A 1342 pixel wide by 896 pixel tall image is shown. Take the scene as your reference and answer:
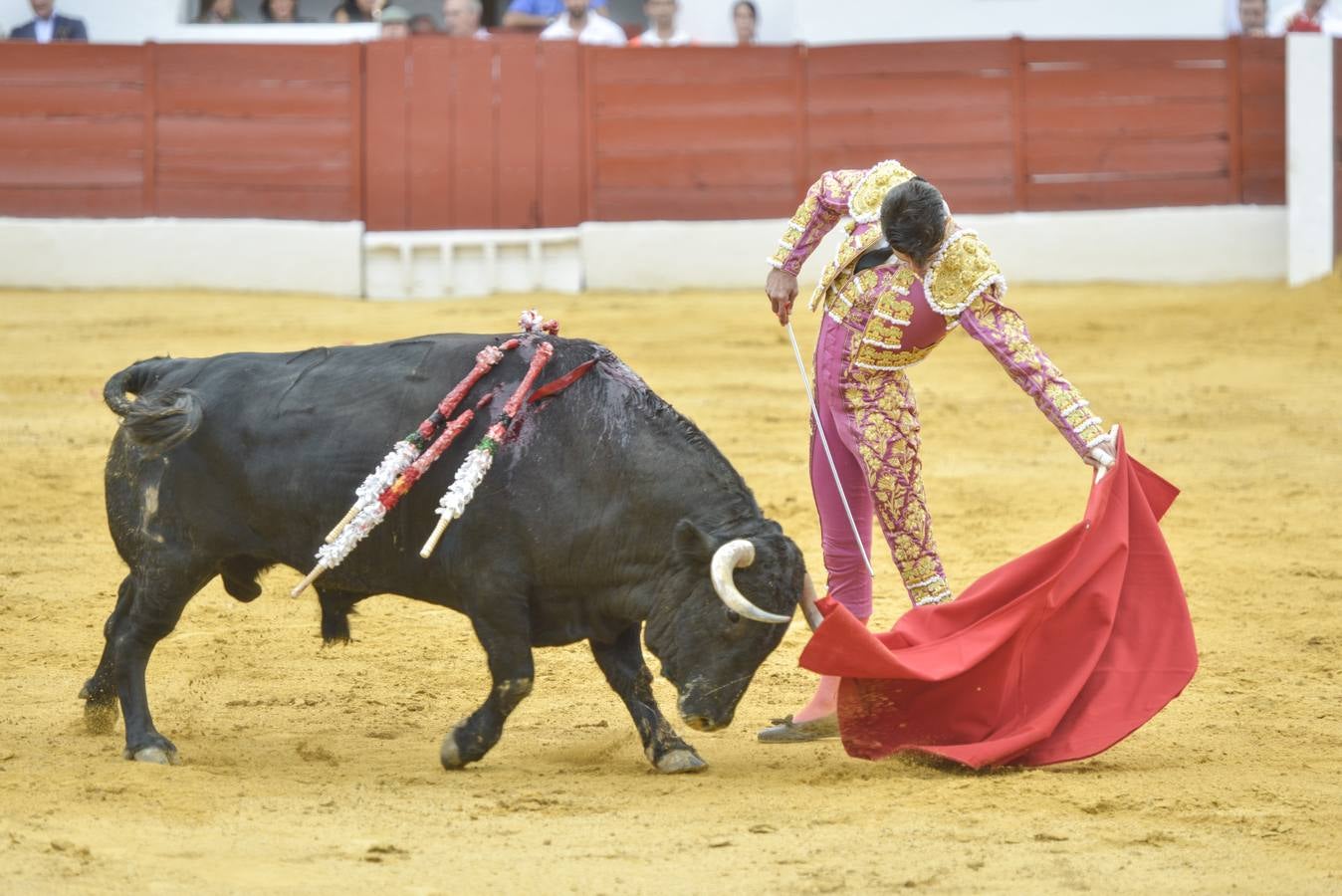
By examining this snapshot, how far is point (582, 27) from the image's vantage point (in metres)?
12.0

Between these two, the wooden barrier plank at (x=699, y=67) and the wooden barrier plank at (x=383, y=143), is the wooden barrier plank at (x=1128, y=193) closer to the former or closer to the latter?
the wooden barrier plank at (x=699, y=67)

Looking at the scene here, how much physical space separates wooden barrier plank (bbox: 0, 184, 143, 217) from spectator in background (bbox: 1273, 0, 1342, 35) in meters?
7.03

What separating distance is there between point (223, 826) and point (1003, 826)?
1393 mm

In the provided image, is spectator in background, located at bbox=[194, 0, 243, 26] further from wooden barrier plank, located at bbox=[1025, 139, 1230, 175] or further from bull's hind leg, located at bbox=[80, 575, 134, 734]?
bull's hind leg, located at bbox=[80, 575, 134, 734]

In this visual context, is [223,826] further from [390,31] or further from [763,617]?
[390,31]

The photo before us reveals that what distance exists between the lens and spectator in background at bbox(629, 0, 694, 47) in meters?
11.9

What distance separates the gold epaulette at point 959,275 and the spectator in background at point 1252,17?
8908 millimetres

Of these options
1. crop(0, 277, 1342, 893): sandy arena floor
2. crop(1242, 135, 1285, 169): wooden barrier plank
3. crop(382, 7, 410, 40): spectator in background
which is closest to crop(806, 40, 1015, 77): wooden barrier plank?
crop(1242, 135, 1285, 169): wooden barrier plank

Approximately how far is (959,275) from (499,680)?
123 centimetres

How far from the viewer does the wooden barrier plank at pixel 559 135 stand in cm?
1166

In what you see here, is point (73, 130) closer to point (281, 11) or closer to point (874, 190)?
point (281, 11)

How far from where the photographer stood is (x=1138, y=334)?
10.4 meters

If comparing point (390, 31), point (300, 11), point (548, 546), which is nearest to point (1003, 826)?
point (548, 546)

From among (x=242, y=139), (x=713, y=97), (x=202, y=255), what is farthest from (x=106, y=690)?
(x=713, y=97)
